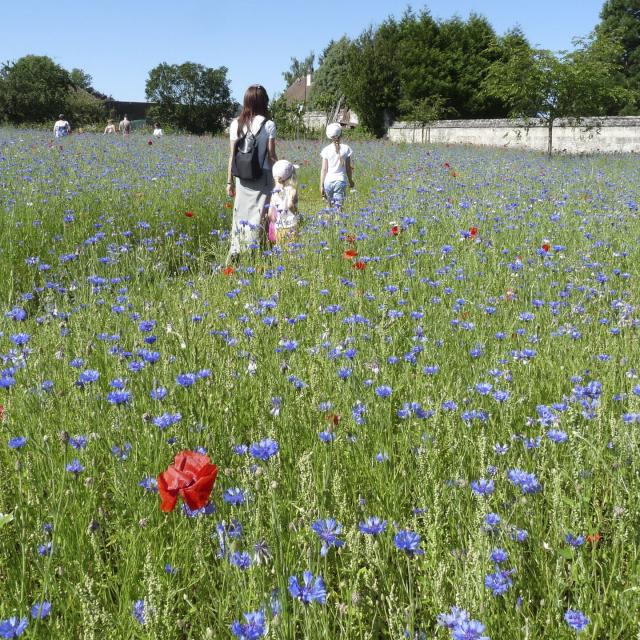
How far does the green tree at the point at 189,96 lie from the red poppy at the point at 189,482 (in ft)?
136

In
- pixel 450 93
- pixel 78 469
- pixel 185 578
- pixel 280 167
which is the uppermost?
pixel 450 93

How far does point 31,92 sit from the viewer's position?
114ft

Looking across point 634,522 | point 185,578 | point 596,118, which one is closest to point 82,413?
point 185,578

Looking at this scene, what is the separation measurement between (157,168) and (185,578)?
9229mm

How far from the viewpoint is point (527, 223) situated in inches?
231

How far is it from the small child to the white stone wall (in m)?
17.2

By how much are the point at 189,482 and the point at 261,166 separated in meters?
4.54

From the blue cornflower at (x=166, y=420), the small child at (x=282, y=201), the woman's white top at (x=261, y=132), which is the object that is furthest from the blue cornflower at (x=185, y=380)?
the woman's white top at (x=261, y=132)

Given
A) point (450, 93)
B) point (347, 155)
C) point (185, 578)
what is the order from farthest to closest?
point (450, 93) < point (347, 155) < point (185, 578)

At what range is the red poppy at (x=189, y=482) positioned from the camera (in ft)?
4.03

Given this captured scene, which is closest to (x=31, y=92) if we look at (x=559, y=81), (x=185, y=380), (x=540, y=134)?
(x=540, y=134)

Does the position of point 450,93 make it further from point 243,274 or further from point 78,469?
point 78,469

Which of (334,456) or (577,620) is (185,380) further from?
(577,620)

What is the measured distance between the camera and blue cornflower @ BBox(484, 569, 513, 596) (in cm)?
131
